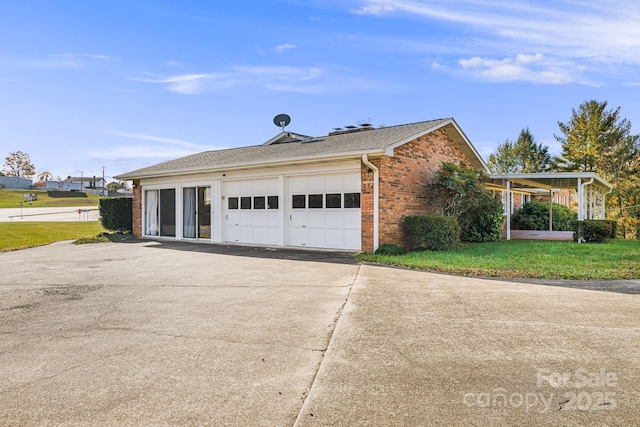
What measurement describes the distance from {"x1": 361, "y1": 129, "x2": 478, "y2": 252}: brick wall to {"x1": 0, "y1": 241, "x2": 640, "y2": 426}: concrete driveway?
4.27 m

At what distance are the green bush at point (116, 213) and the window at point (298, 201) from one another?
9.66 metres

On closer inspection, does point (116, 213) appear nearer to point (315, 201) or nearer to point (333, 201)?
point (315, 201)

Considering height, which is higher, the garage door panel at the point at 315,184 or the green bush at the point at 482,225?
the garage door panel at the point at 315,184

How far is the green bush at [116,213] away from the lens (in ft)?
60.2

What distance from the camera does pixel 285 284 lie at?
714cm

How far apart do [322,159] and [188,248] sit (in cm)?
553

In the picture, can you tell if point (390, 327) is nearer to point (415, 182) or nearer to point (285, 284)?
point (285, 284)

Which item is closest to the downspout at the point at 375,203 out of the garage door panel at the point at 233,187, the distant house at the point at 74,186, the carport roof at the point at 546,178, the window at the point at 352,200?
the window at the point at 352,200

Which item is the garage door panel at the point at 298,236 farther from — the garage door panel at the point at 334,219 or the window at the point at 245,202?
the window at the point at 245,202

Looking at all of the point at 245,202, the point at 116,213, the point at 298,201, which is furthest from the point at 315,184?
the point at 116,213

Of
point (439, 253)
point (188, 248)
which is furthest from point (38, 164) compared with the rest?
point (439, 253)

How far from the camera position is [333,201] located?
1216 centimetres

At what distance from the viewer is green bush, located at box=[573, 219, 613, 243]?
48.4ft

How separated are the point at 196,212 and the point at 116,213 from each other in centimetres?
506
